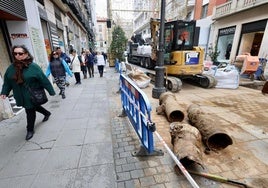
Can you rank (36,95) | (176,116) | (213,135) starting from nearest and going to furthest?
(213,135), (36,95), (176,116)

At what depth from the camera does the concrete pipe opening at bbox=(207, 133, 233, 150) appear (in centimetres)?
278

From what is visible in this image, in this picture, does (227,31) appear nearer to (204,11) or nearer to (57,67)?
(204,11)

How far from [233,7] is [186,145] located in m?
14.2

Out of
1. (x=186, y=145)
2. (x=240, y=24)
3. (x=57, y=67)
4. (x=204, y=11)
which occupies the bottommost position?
(x=186, y=145)

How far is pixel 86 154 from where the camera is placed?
108 inches

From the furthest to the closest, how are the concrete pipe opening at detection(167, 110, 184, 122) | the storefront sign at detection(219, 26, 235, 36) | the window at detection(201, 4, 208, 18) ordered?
1. the window at detection(201, 4, 208, 18)
2. the storefront sign at detection(219, 26, 235, 36)
3. the concrete pipe opening at detection(167, 110, 184, 122)

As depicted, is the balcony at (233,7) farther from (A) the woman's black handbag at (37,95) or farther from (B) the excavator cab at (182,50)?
(A) the woman's black handbag at (37,95)

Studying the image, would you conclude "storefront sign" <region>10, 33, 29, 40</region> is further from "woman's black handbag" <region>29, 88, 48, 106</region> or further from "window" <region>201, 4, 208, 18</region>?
"window" <region>201, 4, 208, 18</region>

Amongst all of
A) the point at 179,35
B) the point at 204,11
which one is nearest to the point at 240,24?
the point at 204,11

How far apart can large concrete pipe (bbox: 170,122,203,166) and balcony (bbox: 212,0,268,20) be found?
11.5m

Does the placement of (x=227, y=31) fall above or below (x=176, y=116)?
above

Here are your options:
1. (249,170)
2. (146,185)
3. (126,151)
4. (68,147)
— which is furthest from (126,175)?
(249,170)

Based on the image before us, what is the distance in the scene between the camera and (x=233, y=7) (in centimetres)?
1231

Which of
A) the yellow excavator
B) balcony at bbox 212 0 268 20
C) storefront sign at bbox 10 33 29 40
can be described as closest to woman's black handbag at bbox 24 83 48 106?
storefront sign at bbox 10 33 29 40
